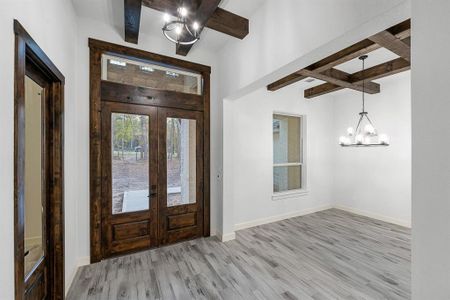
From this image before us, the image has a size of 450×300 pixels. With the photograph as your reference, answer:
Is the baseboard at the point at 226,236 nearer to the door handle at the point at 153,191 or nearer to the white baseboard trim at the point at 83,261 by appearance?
the door handle at the point at 153,191

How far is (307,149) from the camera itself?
525 centimetres

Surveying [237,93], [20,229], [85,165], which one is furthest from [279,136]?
[20,229]

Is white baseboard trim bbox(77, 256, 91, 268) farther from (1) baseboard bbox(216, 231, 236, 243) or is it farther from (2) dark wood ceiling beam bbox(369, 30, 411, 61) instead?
(2) dark wood ceiling beam bbox(369, 30, 411, 61)

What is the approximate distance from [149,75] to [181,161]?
4.88 feet

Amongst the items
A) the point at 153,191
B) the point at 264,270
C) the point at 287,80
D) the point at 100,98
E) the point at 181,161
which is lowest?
the point at 264,270

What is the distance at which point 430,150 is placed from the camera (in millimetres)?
940

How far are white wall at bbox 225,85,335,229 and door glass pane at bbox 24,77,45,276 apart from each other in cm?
247

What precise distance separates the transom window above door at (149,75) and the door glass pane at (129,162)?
565 millimetres

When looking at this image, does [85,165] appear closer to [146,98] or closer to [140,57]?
[146,98]

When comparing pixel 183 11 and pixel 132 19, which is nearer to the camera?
pixel 183 11

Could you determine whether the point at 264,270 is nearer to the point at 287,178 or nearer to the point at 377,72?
the point at 287,178

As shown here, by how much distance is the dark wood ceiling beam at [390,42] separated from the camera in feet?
7.10

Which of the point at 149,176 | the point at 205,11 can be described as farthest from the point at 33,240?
the point at 205,11

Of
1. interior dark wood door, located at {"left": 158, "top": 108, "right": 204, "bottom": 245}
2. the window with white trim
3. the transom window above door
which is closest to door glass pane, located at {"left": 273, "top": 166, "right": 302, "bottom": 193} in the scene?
the window with white trim
